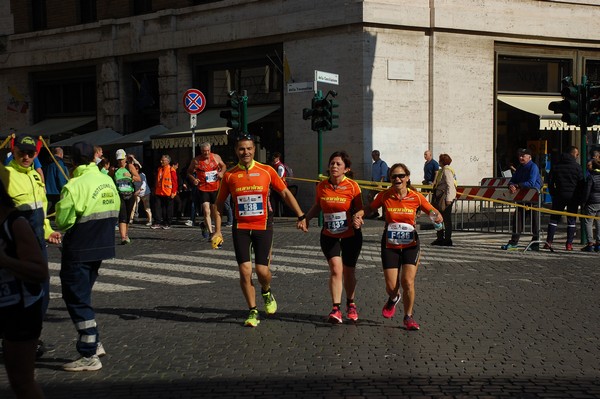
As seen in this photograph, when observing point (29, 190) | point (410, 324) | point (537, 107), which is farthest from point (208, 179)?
point (537, 107)

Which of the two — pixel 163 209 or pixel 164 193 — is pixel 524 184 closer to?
pixel 164 193

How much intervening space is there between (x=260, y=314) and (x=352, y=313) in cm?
105

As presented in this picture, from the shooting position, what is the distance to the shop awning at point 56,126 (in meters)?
32.2

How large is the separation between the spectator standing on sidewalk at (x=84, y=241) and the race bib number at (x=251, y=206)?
173 cm

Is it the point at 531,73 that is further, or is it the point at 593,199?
the point at 531,73

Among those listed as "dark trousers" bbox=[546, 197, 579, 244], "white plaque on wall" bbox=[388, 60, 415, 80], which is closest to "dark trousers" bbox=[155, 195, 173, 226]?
"white plaque on wall" bbox=[388, 60, 415, 80]

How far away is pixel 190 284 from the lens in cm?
1183

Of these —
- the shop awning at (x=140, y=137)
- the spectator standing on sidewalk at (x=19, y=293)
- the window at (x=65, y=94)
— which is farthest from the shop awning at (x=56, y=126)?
the spectator standing on sidewalk at (x=19, y=293)

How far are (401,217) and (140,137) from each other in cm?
2080

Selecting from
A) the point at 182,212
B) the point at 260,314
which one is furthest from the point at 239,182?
the point at 182,212

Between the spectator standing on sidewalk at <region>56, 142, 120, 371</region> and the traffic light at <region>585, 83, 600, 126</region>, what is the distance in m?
12.8

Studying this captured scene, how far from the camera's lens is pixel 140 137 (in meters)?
28.6

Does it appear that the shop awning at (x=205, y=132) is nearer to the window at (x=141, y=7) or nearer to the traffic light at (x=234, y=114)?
the traffic light at (x=234, y=114)

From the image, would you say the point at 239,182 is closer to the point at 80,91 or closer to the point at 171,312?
the point at 171,312
